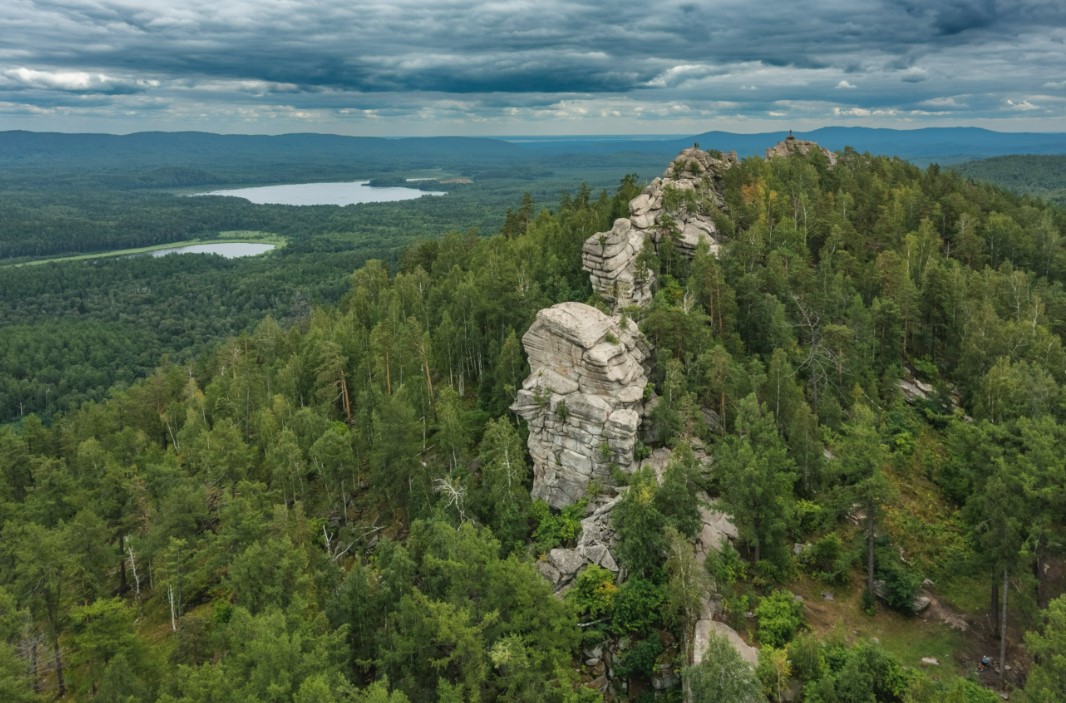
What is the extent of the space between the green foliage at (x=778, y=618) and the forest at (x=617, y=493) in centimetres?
15

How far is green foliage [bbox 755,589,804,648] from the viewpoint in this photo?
30258mm

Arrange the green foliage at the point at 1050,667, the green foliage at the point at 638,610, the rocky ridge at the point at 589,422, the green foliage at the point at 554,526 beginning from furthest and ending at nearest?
the green foliage at the point at 554,526 → the rocky ridge at the point at 589,422 → the green foliage at the point at 638,610 → the green foliage at the point at 1050,667

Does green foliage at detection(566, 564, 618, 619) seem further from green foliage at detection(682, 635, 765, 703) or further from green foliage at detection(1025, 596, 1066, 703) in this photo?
green foliage at detection(1025, 596, 1066, 703)

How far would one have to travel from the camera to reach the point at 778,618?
101 feet

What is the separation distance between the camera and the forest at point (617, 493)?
28953 mm

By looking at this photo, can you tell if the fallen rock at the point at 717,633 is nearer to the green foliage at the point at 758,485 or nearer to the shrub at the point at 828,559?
the green foliage at the point at 758,485

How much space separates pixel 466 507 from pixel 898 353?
4120 centimetres

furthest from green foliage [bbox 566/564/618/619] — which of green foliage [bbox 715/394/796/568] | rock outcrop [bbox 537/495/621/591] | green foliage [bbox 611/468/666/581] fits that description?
green foliage [bbox 715/394/796/568]

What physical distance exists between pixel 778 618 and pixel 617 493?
1233cm

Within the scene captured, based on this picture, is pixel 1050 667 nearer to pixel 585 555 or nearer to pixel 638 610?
pixel 638 610

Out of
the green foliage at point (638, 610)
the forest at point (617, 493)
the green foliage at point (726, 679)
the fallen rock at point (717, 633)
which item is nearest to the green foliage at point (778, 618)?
the forest at point (617, 493)

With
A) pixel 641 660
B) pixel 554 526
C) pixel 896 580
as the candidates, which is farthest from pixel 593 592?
pixel 896 580

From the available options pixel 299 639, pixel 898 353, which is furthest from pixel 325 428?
pixel 898 353

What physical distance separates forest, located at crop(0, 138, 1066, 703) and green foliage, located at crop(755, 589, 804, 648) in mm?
149
